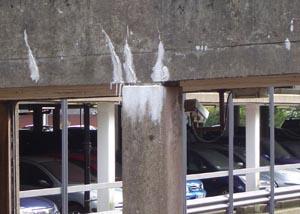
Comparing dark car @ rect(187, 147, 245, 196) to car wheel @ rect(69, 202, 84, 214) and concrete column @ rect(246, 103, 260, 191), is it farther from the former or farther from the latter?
car wheel @ rect(69, 202, 84, 214)

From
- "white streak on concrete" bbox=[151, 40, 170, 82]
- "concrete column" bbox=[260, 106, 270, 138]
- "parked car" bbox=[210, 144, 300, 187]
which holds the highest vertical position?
"white streak on concrete" bbox=[151, 40, 170, 82]

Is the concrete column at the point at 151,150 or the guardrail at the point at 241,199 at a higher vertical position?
the concrete column at the point at 151,150

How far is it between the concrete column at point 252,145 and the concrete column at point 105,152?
397 cm

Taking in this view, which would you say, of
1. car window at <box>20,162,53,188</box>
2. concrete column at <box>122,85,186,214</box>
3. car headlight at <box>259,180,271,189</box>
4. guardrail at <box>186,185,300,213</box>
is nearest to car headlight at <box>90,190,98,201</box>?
car window at <box>20,162,53,188</box>

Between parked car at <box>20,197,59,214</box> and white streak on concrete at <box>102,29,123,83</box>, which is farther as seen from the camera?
parked car at <box>20,197,59,214</box>

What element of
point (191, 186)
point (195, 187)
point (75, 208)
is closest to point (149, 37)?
point (75, 208)

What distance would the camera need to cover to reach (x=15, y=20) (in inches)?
182

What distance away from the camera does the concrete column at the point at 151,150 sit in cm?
427

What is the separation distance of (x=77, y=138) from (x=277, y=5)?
A: 11554mm

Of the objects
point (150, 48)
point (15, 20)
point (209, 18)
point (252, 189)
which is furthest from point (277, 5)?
point (252, 189)

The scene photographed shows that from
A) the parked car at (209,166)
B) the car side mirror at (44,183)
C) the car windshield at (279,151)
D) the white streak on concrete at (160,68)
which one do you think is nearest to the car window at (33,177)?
the car side mirror at (44,183)

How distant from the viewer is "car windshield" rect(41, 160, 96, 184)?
11.7 metres

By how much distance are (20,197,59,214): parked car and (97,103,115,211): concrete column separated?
1.07m

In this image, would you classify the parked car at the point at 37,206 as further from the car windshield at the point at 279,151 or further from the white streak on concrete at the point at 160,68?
the car windshield at the point at 279,151
